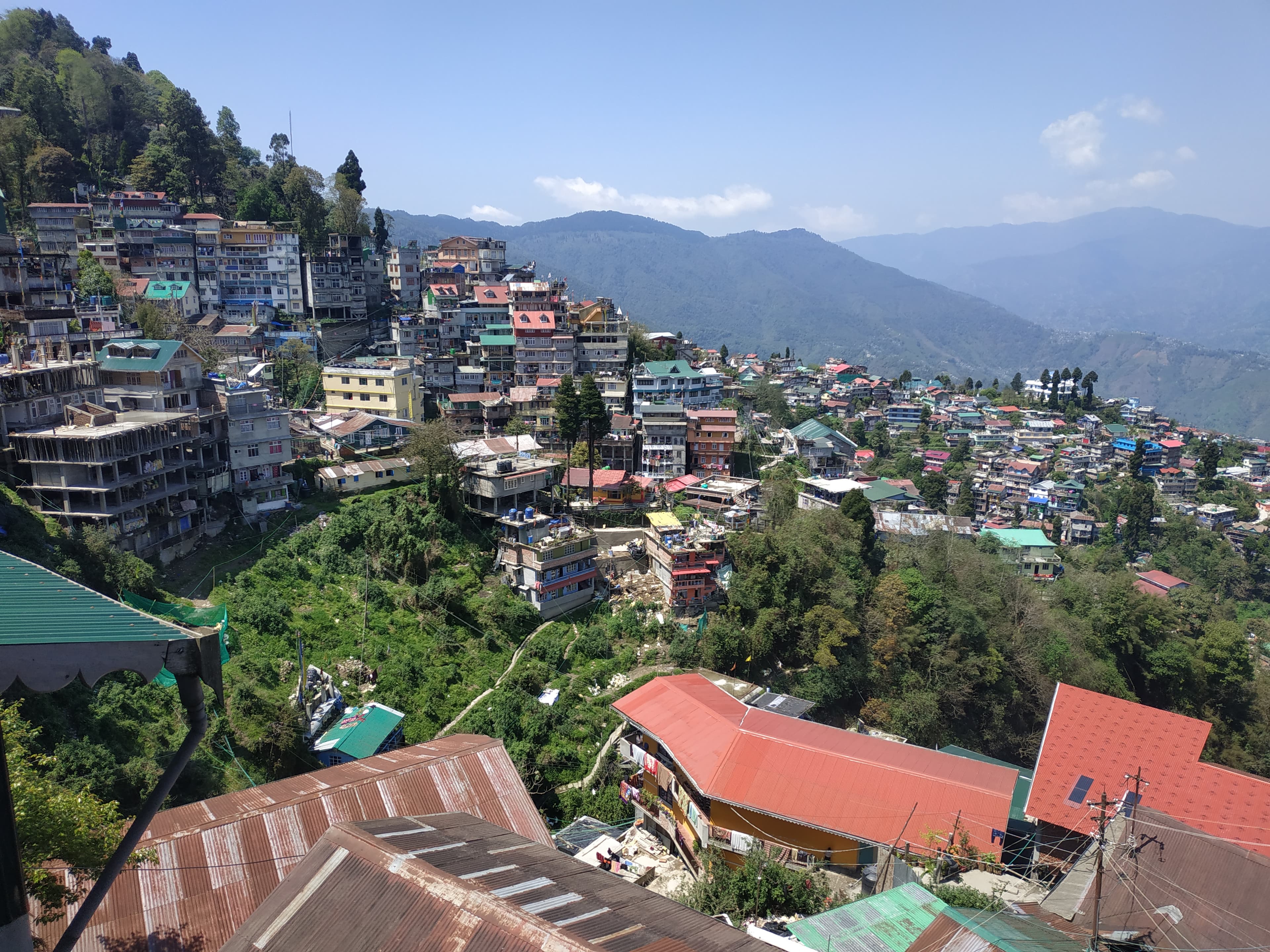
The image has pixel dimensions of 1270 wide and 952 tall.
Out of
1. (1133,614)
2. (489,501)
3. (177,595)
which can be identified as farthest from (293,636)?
(1133,614)

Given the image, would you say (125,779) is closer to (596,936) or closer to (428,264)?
(596,936)

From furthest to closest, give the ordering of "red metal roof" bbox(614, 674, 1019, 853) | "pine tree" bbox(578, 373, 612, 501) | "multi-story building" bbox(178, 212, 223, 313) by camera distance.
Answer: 1. "multi-story building" bbox(178, 212, 223, 313)
2. "pine tree" bbox(578, 373, 612, 501)
3. "red metal roof" bbox(614, 674, 1019, 853)

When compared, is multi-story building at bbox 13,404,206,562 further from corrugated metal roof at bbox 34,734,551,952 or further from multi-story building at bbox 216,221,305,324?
multi-story building at bbox 216,221,305,324

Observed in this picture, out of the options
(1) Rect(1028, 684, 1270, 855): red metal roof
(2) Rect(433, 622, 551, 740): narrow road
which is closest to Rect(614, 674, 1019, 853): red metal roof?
(1) Rect(1028, 684, 1270, 855): red metal roof

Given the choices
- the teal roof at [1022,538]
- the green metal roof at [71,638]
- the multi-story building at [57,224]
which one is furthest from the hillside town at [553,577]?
the teal roof at [1022,538]

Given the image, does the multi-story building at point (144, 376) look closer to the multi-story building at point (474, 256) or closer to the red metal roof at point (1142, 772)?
the red metal roof at point (1142, 772)

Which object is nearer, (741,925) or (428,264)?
(741,925)

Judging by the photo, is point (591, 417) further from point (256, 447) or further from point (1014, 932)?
point (1014, 932)
